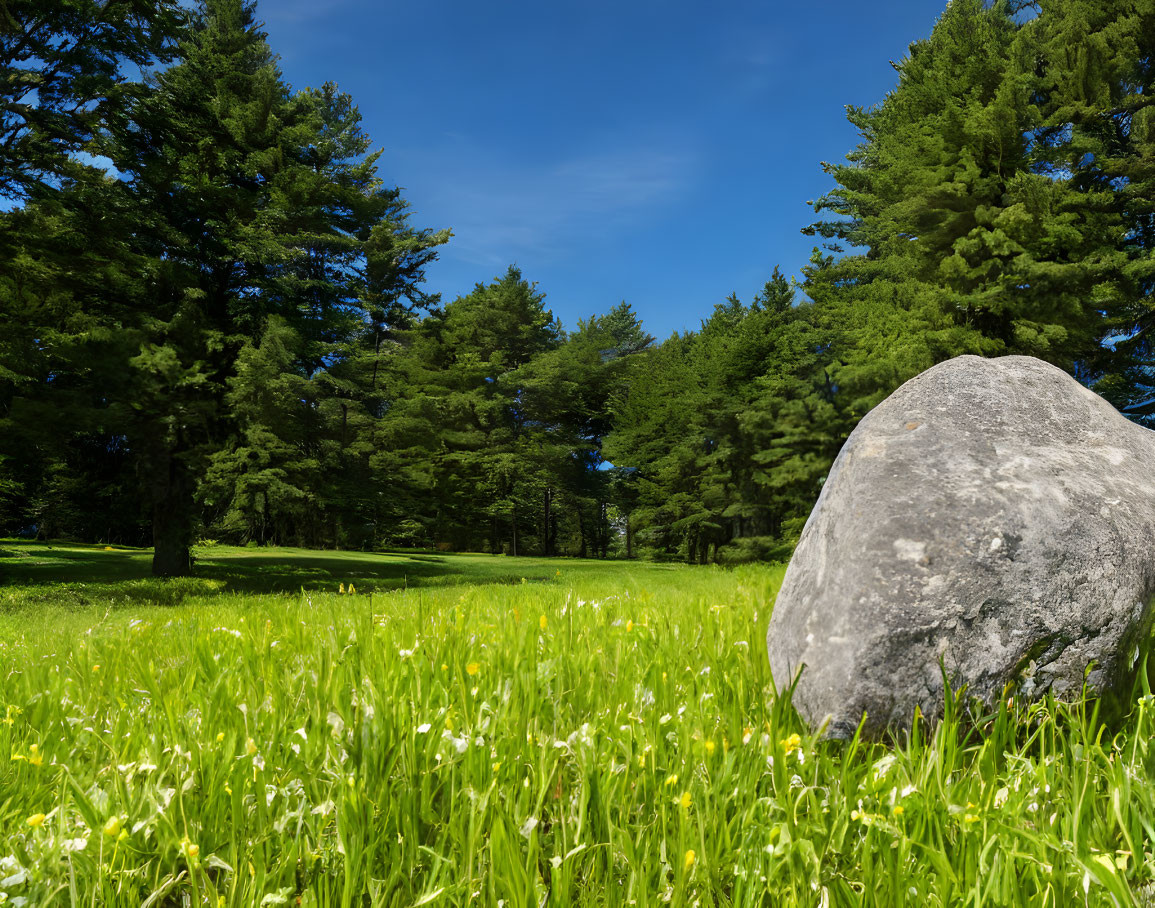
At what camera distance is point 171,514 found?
44.0 ft

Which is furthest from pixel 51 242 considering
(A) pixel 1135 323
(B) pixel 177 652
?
(A) pixel 1135 323

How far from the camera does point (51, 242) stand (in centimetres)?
1141

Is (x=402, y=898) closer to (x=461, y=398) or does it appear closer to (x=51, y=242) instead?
(x=51, y=242)

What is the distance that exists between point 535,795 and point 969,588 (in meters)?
1.71

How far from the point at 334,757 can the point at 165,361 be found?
11.8 metres

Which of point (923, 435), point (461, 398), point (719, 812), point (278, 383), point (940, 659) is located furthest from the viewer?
point (461, 398)

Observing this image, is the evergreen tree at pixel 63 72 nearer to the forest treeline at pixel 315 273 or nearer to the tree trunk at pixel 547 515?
the forest treeline at pixel 315 273

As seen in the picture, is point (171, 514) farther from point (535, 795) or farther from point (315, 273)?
point (535, 795)

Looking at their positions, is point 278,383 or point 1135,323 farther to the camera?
point 1135,323

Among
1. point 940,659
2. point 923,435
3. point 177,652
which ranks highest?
point 923,435

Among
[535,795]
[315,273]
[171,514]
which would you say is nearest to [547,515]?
[315,273]

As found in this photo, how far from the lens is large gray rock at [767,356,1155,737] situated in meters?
2.40

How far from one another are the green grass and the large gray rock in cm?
14

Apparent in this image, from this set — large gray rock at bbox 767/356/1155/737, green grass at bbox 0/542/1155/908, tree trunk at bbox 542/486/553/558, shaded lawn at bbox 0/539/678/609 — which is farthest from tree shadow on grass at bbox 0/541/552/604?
tree trunk at bbox 542/486/553/558
